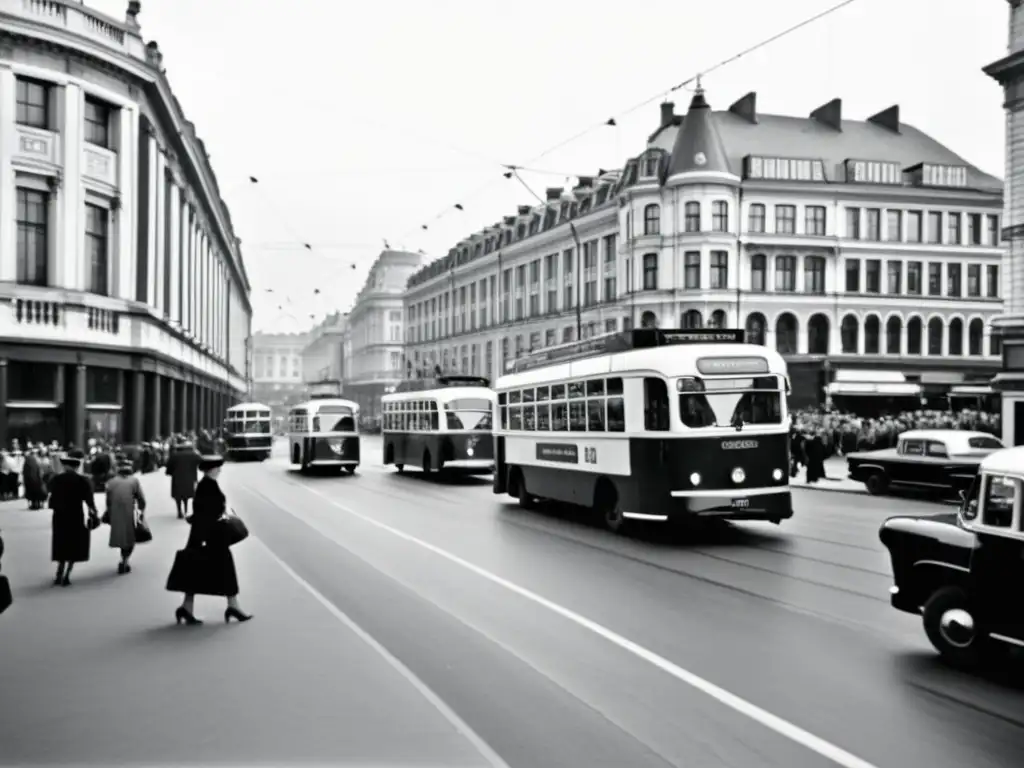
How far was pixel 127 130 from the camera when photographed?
35.7m

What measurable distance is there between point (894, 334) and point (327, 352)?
123843 millimetres

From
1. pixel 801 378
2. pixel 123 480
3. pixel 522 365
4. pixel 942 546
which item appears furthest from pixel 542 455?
pixel 801 378

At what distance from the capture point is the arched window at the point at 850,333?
64.2 meters

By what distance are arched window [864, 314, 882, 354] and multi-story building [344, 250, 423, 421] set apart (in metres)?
64.5

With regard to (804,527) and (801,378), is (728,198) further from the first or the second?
(804,527)

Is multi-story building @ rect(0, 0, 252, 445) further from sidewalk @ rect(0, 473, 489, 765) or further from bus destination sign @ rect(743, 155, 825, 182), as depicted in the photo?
bus destination sign @ rect(743, 155, 825, 182)

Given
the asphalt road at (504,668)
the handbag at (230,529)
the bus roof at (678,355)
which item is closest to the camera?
the asphalt road at (504,668)

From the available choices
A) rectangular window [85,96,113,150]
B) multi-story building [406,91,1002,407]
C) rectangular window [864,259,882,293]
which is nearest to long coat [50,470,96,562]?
rectangular window [85,96,113,150]

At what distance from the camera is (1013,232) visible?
34.8 meters

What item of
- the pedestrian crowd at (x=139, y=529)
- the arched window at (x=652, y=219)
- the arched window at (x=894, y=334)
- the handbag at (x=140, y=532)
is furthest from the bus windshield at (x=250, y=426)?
the arched window at (x=894, y=334)

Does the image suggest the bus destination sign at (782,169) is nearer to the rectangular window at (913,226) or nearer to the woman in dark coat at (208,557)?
the rectangular window at (913,226)

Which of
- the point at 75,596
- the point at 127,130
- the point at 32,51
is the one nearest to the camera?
the point at 75,596

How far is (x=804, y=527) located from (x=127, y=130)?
27.4 metres

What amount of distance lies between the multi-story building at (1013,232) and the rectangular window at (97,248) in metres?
29.6
